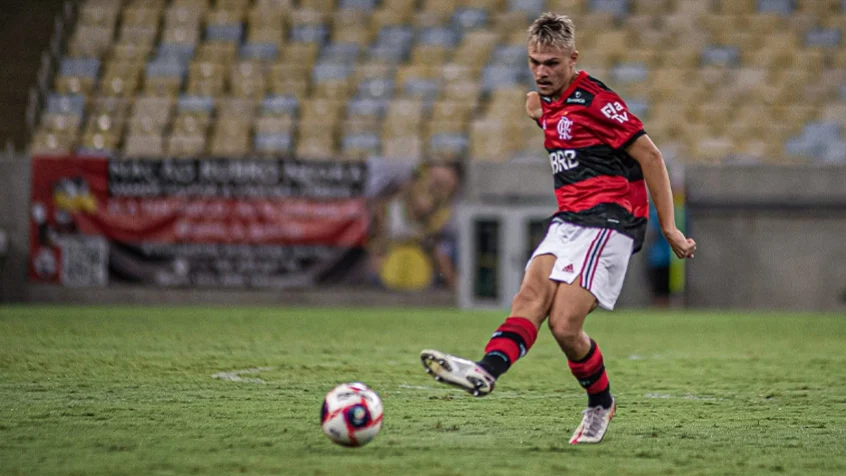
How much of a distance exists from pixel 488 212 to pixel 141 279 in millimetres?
5553

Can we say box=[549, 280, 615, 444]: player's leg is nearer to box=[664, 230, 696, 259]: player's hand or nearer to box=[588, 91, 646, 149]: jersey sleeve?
box=[664, 230, 696, 259]: player's hand

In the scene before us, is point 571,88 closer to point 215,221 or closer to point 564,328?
point 564,328

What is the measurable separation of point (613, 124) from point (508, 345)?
1151 millimetres

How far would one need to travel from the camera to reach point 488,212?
64.2ft

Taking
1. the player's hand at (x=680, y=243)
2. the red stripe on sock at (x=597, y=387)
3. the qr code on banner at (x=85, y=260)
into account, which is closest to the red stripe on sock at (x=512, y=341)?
the red stripe on sock at (x=597, y=387)

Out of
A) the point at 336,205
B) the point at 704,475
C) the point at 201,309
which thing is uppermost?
the point at 704,475

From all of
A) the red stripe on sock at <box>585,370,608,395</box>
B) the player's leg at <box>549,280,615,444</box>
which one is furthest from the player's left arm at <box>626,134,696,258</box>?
the red stripe on sock at <box>585,370,608,395</box>

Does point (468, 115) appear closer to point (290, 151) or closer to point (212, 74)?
point (290, 151)

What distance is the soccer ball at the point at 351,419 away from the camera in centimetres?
542

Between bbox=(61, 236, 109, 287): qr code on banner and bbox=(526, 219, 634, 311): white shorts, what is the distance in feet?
49.1

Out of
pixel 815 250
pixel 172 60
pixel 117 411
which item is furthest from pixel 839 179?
pixel 117 411

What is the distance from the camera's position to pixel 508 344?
5.46m

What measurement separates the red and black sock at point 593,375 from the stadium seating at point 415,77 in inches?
539

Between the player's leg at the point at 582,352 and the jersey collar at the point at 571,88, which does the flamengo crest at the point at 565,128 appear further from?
the player's leg at the point at 582,352
